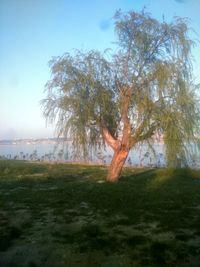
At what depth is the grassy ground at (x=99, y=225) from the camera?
7898mm

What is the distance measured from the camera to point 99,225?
412 inches

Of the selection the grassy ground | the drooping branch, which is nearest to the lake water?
the drooping branch

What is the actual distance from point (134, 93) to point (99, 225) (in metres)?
9.57

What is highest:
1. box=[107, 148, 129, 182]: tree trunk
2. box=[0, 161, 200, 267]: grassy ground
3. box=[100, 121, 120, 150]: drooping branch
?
box=[100, 121, 120, 150]: drooping branch

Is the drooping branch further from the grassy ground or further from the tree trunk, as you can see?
the grassy ground

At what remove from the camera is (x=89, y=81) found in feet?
60.6

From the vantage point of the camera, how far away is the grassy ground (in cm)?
790

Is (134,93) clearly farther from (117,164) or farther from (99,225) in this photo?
(99,225)

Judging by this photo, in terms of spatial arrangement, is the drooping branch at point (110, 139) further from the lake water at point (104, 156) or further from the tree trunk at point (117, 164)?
the lake water at point (104, 156)

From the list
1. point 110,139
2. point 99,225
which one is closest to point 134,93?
point 110,139

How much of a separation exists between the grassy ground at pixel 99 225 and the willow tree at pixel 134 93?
8.62 ft

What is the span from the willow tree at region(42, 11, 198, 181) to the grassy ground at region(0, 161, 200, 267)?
8.62 feet

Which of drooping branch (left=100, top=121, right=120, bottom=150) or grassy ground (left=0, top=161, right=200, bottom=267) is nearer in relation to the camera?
grassy ground (left=0, top=161, right=200, bottom=267)

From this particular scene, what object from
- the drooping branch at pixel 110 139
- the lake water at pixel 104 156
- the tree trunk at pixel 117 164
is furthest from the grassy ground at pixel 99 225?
the drooping branch at pixel 110 139
